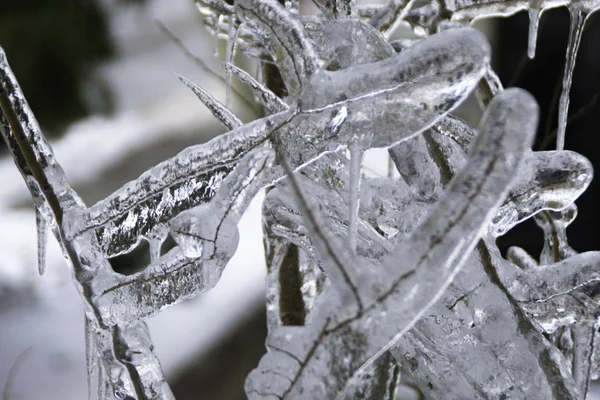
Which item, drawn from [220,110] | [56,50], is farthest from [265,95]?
[56,50]

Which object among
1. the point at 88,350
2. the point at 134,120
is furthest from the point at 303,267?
the point at 134,120

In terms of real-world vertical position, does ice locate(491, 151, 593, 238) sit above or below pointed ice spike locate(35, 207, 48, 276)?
below

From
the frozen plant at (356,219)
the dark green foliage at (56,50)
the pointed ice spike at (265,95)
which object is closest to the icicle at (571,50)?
the frozen plant at (356,219)

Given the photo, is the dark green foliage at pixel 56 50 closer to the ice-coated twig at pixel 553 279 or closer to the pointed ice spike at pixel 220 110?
the pointed ice spike at pixel 220 110

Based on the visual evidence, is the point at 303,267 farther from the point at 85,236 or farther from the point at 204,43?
the point at 204,43

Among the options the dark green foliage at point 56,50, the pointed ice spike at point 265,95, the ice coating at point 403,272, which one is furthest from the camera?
the dark green foliage at point 56,50

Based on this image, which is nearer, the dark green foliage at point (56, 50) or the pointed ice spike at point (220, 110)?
the pointed ice spike at point (220, 110)

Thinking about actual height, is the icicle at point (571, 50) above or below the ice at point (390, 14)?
below

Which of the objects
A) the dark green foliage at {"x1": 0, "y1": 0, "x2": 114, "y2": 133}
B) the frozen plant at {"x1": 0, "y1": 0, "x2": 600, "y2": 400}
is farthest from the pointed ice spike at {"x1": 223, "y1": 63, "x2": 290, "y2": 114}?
the dark green foliage at {"x1": 0, "y1": 0, "x2": 114, "y2": 133}

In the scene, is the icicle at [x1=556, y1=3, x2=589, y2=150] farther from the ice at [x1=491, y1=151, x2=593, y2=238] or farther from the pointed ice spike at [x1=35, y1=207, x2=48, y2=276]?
the pointed ice spike at [x1=35, y1=207, x2=48, y2=276]
